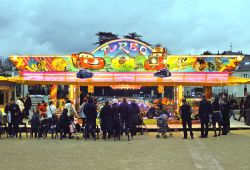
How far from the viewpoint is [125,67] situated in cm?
2636

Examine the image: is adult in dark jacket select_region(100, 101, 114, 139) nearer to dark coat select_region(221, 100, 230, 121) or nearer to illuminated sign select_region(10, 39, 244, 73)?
dark coat select_region(221, 100, 230, 121)

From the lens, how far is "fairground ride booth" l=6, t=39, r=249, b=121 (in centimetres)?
2595

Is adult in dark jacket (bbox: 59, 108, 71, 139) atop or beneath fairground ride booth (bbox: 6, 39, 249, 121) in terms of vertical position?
beneath

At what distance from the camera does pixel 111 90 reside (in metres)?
29.5

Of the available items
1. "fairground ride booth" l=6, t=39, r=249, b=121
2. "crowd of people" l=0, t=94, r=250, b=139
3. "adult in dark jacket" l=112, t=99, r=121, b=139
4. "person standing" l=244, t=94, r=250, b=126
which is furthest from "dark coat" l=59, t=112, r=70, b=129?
"person standing" l=244, t=94, r=250, b=126

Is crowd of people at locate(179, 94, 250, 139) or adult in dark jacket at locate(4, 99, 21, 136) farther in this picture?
adult in dark jacket at locate(4, 99, 21, 136)

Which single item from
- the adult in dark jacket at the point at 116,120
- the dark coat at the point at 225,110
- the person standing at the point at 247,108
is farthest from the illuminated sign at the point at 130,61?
the adult in dark jacket at the point at 116,120

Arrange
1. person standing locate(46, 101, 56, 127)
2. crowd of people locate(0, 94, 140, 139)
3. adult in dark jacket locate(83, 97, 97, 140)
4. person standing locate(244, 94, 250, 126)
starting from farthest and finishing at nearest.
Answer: person standing locate(244, 94, 250, 126) → person standing locate(46, 101, 56, 127) → crowd of people locate(0, 94, 140, 139) → adult in dark jacket locate(83, 97, 97, 140)

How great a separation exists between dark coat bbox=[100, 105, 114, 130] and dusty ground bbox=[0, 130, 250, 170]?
43.8 inches

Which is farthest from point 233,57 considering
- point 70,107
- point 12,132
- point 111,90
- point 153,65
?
point 12,132

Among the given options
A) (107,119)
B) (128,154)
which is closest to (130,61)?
(107,119)

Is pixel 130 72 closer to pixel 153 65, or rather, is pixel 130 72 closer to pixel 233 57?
pixel 153 65

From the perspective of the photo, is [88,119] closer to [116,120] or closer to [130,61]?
[116,120]

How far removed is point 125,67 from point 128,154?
13.9m
